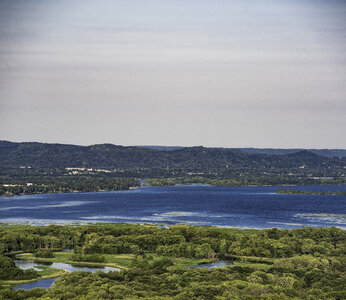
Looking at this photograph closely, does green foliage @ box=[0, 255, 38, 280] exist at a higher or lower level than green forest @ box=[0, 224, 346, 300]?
lower

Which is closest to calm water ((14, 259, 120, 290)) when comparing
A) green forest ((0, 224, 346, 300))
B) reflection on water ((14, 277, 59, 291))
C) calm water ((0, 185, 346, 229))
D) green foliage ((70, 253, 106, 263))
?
reflection on water ((14, 277, 59, 291))

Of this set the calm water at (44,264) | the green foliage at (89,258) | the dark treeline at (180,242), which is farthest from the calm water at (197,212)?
the green foliage at (89,258)

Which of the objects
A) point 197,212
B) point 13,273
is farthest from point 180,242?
point 197,212

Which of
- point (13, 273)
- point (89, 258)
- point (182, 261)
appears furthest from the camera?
point (89, 258)

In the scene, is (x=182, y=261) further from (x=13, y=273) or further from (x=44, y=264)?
(x=13, y=273)

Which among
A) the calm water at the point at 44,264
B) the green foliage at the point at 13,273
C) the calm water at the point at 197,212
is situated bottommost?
the calm water at the point at 44,264

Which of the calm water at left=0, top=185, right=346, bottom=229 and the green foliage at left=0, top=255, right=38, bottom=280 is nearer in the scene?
the green foliage at left=0, top=255, right=38, bottom=280

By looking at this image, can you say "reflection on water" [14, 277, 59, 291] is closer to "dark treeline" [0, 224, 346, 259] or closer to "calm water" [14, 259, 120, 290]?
"calm water" [14, 259, 120, 290]

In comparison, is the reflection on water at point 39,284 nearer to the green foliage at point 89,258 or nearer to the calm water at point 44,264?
the calm water at point 44,264

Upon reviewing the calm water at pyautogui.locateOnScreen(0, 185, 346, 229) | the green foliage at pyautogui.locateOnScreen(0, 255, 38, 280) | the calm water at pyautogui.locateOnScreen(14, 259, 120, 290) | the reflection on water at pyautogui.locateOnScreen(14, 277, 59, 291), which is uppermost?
the calm water at pyautogui.locateOnScreen(0, 185, 346, 229)
